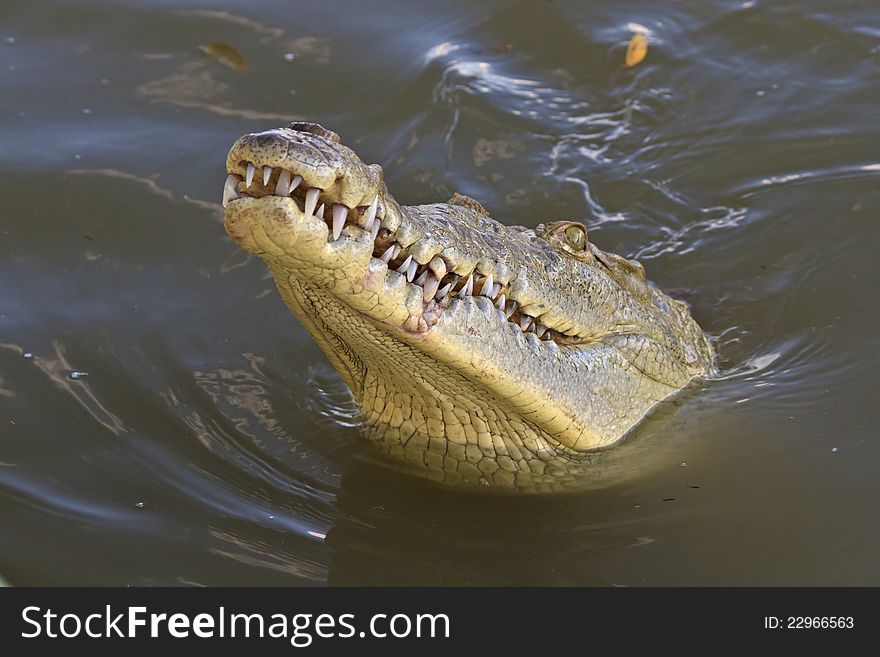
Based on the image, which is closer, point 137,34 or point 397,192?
point 397,192

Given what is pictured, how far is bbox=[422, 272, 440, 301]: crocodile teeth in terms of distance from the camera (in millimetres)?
3176

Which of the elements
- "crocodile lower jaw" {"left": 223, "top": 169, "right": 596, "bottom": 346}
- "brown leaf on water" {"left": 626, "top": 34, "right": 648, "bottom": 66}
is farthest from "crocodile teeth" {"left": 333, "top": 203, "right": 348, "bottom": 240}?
"brown leaf on water" {"left": 626, "top": 34, "right": 648, "bottom": 66}

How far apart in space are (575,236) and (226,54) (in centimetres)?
341

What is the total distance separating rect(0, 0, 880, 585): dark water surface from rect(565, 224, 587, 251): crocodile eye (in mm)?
755

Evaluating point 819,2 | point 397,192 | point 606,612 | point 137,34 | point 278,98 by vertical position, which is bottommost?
point 606,612

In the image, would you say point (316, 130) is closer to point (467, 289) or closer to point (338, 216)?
point (338, 216)

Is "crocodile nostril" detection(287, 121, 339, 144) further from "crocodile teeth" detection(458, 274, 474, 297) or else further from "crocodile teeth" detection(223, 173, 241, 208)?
"crocodile teeth" detection(458, 274, 474, 297)

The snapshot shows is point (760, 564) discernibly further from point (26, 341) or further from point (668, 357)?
point (26, 341)

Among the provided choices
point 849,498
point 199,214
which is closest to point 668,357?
point 849,498

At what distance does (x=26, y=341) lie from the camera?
4.74 meters

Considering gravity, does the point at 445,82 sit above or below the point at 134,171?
above

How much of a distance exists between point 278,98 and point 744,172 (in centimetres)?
269

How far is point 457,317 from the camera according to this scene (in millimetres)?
3236

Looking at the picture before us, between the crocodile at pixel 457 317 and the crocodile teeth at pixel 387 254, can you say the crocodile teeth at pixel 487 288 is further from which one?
the crocodile teeth at pixel 387 254
